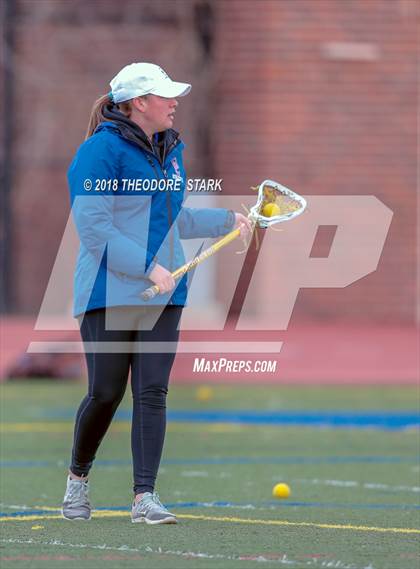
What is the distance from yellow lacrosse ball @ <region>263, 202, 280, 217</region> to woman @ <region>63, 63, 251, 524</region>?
72 cm

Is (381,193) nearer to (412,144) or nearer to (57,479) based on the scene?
(412,144)

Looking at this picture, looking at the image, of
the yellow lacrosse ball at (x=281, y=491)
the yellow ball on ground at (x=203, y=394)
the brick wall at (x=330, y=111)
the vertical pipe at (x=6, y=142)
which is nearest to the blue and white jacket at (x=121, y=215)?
the yellow lacrosse ball at (x=281, y=491)

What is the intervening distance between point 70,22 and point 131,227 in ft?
54.7

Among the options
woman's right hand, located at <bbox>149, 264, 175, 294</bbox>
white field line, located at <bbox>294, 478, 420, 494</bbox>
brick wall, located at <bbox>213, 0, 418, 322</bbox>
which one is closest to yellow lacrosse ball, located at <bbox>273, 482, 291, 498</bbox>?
white field line, located at <bbox>294, 478, 420, 494</bbox>

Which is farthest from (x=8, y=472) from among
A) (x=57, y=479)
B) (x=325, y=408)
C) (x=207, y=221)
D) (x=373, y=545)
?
(x=325, y=408)

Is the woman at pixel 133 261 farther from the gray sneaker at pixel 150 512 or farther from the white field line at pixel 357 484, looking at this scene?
the white field line at pixel 357 484

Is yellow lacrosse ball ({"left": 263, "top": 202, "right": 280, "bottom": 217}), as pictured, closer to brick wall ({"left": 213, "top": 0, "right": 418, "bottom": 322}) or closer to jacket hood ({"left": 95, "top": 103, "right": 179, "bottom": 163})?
jacket hood ({"left": 95, "top": 103, "right": 179, "bottom": 163})

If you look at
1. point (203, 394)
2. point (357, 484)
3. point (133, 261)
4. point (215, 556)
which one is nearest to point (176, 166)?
point (133, 261)

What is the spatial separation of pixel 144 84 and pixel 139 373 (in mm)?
1345

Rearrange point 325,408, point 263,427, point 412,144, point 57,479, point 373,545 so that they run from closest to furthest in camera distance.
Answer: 1. point 373,545
2. point 57,479
3. point 263,427
4. point 325,408
5. point 412,144

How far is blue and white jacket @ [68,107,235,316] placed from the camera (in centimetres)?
684

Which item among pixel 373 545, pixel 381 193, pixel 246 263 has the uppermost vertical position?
pixel 373 545

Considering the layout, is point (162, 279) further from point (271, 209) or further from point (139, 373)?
point (271, 209)

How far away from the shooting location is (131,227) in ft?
23.0
